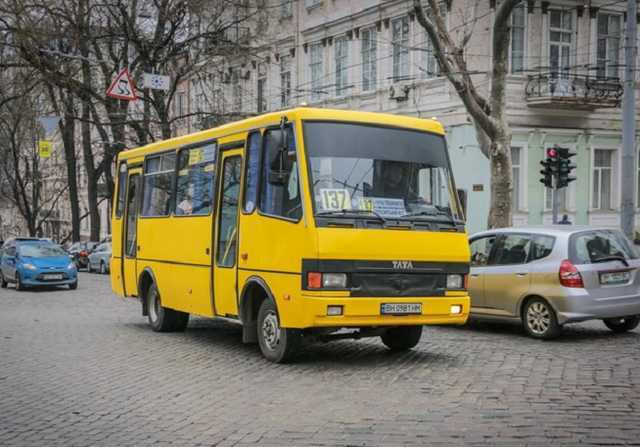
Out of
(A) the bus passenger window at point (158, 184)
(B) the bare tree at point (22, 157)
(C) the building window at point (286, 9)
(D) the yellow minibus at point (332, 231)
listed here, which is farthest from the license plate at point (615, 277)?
(B) the bare tree at point (22, 157)

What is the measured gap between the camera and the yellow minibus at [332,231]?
10.1 m

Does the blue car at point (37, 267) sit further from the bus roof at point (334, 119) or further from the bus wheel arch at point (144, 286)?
the bus roof at point (334, 119)

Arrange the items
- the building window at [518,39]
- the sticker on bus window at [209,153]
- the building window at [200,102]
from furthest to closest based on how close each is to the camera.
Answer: the building window at [200,102] < the building window at [518,39] < the sticker on bus window at [209,153]

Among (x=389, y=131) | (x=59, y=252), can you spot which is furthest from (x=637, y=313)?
(x=59, y=252)

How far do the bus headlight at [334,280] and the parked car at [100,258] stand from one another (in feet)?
107

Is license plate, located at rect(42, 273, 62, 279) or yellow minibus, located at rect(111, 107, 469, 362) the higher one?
yellow minibus, located at rect(111, 107, 469, 362)

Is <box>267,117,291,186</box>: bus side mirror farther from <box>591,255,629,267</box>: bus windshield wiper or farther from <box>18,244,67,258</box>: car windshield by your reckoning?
<box>18,244,67,258</box>: car windshield

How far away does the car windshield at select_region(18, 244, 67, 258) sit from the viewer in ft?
96.1

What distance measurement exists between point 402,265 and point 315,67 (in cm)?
2973

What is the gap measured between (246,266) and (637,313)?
19.1 feet

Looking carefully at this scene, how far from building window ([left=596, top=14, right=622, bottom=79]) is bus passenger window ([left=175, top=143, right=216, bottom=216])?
70.7ft

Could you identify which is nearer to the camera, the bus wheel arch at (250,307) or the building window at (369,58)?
the bus wheel arch at (250,307)

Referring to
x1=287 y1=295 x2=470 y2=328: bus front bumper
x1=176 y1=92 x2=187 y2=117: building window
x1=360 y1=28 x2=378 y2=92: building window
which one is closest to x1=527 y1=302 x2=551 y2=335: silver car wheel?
x1=287 y1=295 x2=470 y2=328: bus front bumper

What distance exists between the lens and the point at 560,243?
1309 centimetres
